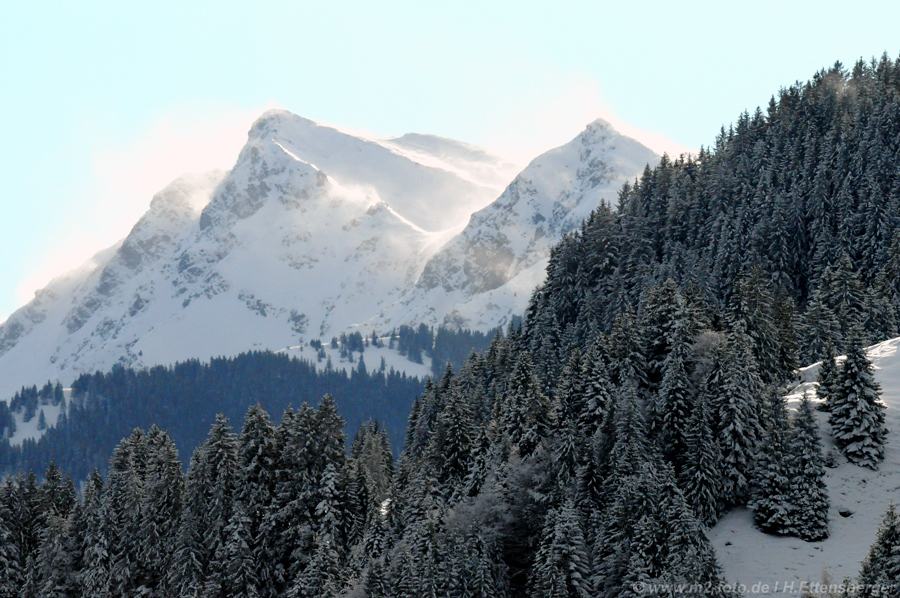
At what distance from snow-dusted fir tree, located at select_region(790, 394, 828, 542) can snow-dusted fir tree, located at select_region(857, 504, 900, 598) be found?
11765 mm

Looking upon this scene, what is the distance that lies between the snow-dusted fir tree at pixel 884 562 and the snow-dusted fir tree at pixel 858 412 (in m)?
18.0

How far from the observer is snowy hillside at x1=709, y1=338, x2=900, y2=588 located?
55.2 m

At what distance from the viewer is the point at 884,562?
45.9 m

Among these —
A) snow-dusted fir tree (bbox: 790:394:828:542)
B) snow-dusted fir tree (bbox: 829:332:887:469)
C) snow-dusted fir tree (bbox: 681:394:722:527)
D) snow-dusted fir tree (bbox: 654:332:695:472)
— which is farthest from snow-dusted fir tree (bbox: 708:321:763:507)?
snow-dusted fir tree (bbox: 829:332:887:469)

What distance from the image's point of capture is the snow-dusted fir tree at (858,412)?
212ft

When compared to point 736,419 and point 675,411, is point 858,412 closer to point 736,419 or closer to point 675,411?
point 736,419

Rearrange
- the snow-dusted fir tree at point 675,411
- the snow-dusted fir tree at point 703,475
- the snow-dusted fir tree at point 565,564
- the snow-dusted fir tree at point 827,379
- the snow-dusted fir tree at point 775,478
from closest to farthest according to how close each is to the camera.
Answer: the snow-dusted fir tree at point 565,564, the snow-dusted fir tree at point 775,478, the snow-dusted fir tree at point 703,475, the snow-dusted fir tree at point 827,379, the snow-dusted fir tree at point 675,411

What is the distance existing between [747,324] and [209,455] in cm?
4675

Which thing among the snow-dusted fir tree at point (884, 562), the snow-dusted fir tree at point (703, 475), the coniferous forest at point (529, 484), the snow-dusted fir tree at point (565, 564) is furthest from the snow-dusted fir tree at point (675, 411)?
the snow-dusted fir tree at point (884, 562)

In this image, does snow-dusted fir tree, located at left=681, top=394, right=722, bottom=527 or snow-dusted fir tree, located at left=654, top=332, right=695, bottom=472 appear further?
snow-dusted fir tree, located at left=654, top=332, right=695, bottom=472

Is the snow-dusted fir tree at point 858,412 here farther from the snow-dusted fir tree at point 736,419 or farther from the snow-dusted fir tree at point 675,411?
the snow-dusted fir tree at point 675,411

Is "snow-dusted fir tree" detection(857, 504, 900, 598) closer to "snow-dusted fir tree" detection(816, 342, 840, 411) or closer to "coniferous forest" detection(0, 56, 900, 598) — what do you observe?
"coniferous forest" detection(0, 56, 900, 598)

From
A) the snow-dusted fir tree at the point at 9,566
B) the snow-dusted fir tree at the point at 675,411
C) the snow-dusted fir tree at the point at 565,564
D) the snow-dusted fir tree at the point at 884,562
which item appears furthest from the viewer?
the snow-dusted fir tree at the point at 9,566

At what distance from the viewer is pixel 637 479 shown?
60188 millimetres
